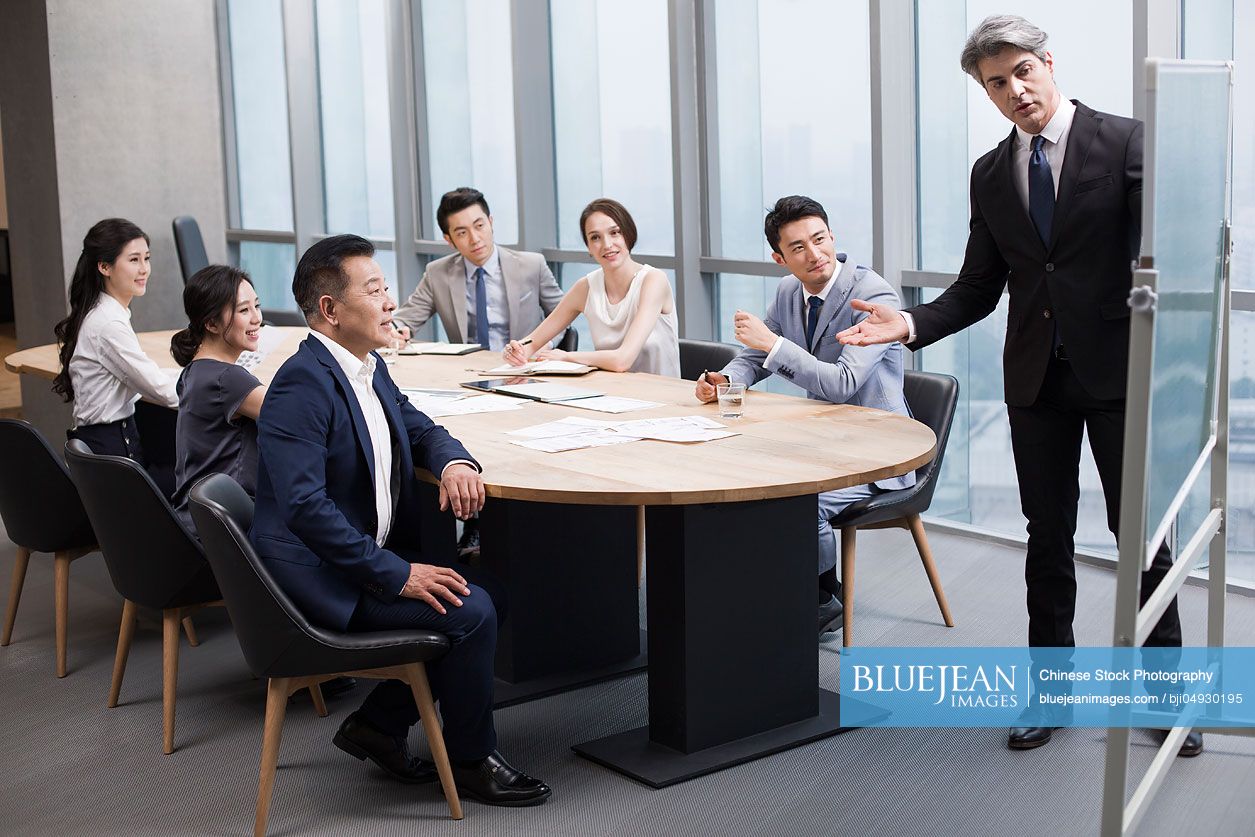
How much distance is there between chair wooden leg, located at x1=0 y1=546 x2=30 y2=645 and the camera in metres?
4.54

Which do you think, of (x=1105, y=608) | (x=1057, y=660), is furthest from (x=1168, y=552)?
(x=1105, y=608)

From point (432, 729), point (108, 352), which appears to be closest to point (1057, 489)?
point (432, 729)

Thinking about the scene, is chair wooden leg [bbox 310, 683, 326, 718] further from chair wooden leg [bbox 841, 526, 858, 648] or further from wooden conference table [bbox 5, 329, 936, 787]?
chair wooden leg [bbox 841, 526, 858, 648]

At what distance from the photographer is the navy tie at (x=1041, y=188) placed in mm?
3264

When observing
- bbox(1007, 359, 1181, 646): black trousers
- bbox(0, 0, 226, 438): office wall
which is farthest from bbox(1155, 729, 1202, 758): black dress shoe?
bbox(0, 0, 226, 438): office wall

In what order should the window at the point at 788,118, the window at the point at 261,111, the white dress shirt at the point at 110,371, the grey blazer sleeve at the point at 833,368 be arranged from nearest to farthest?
1. the grey blazer sleeve at the point at 833,368
2. the white dress shirt at the point at 110,371
3. the window at the point at 788,118
4. the window at the point at 261,111

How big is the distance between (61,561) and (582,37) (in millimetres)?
4253

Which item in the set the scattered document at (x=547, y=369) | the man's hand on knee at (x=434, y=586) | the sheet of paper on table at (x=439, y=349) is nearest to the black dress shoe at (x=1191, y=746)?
the man's hand on knee at (x=434, y=586)

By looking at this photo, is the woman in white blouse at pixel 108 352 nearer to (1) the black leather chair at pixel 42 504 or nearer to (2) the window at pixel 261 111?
(1) the black leather chair at pixel 42 504

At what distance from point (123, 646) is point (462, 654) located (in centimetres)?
137

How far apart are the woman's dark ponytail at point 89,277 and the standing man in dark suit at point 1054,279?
2707 mm

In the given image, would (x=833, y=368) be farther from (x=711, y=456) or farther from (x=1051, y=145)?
(x=1051, y=145)

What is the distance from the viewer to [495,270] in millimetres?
5887

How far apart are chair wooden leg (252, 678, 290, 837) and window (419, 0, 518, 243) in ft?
16.8
